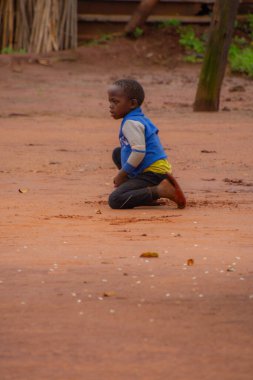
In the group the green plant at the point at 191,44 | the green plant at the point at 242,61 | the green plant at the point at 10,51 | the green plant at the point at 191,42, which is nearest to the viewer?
the green plant at the point at 242,61

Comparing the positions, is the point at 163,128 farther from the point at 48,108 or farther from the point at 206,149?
the point at 48,108

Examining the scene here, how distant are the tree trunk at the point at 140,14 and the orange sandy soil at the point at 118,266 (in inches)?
385

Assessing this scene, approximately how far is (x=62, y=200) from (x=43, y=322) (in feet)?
12.6

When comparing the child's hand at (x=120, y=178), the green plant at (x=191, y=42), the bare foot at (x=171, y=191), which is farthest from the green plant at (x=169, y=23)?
the bare foot at (x=171, y=191)

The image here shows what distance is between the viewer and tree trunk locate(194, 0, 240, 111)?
15.5m

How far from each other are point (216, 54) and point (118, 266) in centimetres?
1039

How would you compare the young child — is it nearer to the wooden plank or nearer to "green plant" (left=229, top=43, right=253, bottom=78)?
"green plant" (left=229, top=43, right=253, bottom=78)

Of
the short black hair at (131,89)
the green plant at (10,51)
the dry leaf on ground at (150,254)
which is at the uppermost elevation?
the short black hair at (131,89)

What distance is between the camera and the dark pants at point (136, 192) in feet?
26.7

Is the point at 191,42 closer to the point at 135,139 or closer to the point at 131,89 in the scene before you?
the point at 131,89

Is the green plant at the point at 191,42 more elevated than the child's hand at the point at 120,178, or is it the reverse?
the child's hand at the point at 120,178

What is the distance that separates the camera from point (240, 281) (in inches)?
217

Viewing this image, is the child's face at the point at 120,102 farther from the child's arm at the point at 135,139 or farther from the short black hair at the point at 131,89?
the child's arm at the point at 135,139

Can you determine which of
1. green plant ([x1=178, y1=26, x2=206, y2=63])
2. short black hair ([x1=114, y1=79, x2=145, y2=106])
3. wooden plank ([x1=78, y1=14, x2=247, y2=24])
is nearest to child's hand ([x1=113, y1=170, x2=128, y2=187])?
short black hair ([x1=114, y1=79, x2=145, y2=106])
